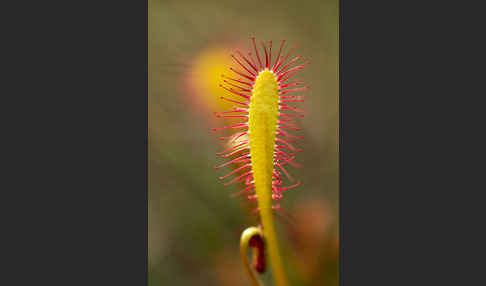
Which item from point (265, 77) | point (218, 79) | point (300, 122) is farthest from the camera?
point (300, 122)

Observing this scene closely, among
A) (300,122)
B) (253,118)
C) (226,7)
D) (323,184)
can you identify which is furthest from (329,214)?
(226,7)

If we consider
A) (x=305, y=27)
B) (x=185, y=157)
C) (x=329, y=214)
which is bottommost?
(x=329, y=214)

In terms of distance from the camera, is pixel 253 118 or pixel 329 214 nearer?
pixel 253 118

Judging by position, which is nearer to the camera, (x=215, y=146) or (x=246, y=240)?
(x=246, y=240)

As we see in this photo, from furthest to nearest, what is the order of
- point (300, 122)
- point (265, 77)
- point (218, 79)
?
1. point (300, 122)
2. point (218, 79)
3. point (265, 77)

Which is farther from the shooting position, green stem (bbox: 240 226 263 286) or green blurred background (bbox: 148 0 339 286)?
green blurred background (bbox: 148 0 339 286)

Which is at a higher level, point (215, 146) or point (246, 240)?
point (215, 146)

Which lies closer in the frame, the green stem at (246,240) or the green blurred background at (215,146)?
the green stem at (246,240)

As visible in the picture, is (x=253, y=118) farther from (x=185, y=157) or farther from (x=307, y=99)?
(x=185, y=157)
